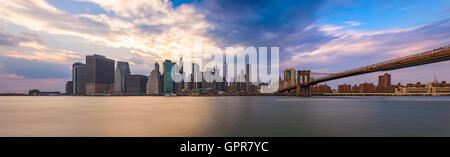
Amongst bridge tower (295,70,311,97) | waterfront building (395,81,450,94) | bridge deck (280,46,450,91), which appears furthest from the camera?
waterfront building (395,81,450,94)

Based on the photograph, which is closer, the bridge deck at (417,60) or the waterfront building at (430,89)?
the bridge deck at (417,60)

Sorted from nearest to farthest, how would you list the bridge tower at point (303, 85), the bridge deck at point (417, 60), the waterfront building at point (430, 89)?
the bridge deck at point (417, 60)
the bridge tower at point (303, 85)
the waterfront building at point (430, 89)

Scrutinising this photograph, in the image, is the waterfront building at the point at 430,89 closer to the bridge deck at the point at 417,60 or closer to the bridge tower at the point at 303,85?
the bridge tower at the point at 303,85

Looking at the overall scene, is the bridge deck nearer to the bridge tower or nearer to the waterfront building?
the bridge tower

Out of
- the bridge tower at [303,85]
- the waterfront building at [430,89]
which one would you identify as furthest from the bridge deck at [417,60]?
the waterfront building at [430,89]

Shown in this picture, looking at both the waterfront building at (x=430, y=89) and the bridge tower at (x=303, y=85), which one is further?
the waterfront building at (x=430, y=89)

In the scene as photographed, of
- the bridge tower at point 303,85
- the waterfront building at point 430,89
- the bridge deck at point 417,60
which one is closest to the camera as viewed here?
the bridge deck at point 417,60

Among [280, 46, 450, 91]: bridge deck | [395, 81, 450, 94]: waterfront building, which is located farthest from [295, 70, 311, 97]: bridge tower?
[395, 81, 450, 94]: waterfront building
